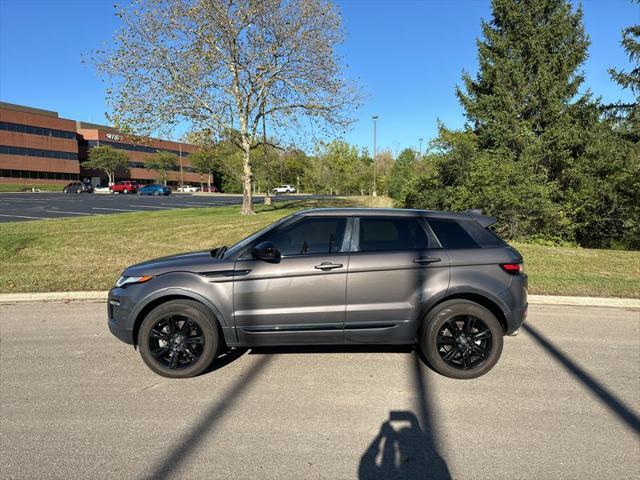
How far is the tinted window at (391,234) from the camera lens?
435 centimetres

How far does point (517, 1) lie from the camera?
1942cm

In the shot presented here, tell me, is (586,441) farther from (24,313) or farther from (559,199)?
(559,199)

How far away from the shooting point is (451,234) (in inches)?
174

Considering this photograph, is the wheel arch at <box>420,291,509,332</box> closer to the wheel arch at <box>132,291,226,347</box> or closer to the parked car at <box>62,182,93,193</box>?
the wheel arch at <box>132,291,226,347</box>

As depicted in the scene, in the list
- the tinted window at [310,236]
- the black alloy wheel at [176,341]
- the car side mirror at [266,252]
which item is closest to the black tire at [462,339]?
the tinted window at [310,236]

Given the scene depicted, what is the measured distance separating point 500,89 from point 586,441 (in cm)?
1791

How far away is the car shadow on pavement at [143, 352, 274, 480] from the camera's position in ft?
9.17

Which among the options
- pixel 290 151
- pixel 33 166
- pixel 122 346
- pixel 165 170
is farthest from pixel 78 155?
pixel 122 346

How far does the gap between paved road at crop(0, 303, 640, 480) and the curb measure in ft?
6.32

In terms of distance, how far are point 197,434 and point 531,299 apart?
595 centimetres

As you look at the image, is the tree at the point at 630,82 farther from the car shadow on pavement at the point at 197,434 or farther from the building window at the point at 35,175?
the building window at the point at 35,175

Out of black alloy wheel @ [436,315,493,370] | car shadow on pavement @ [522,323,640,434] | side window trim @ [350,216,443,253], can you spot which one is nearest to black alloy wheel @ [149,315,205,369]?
side window trim @ [350,216,443,253]

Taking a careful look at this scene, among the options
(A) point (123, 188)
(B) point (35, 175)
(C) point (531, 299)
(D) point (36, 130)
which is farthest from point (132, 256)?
(D) point (36, 130)

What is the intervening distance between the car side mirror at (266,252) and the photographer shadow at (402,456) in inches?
69.4
